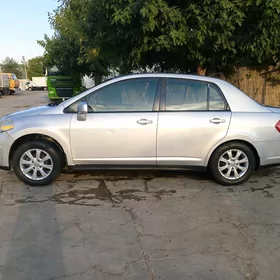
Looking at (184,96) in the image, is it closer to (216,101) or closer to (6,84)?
(216,101)

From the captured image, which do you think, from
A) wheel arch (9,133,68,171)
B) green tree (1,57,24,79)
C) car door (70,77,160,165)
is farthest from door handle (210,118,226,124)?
green tree (1,57,24,79)

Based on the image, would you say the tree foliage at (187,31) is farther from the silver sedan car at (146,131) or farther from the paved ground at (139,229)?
the paved ground at (139,229)

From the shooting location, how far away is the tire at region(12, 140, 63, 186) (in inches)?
188

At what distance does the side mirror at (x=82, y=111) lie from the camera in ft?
15.1

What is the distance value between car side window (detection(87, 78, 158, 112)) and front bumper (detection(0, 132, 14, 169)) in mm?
1279

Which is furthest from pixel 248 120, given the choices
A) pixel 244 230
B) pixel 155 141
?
pixel 244 230

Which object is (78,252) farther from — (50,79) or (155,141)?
(50,79)

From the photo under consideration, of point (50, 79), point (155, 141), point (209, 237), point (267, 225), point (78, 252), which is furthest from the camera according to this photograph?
point (50, 79)

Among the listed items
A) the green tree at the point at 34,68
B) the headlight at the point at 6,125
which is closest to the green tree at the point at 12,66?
the green tree at the point at 34,68

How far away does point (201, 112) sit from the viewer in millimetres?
4809

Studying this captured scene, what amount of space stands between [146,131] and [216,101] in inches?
45.4

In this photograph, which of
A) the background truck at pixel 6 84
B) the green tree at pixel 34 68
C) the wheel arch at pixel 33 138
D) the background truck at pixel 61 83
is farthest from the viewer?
the green tree at pixel 34 68

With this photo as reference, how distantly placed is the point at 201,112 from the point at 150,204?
1574 mm

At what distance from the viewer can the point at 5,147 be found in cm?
478
